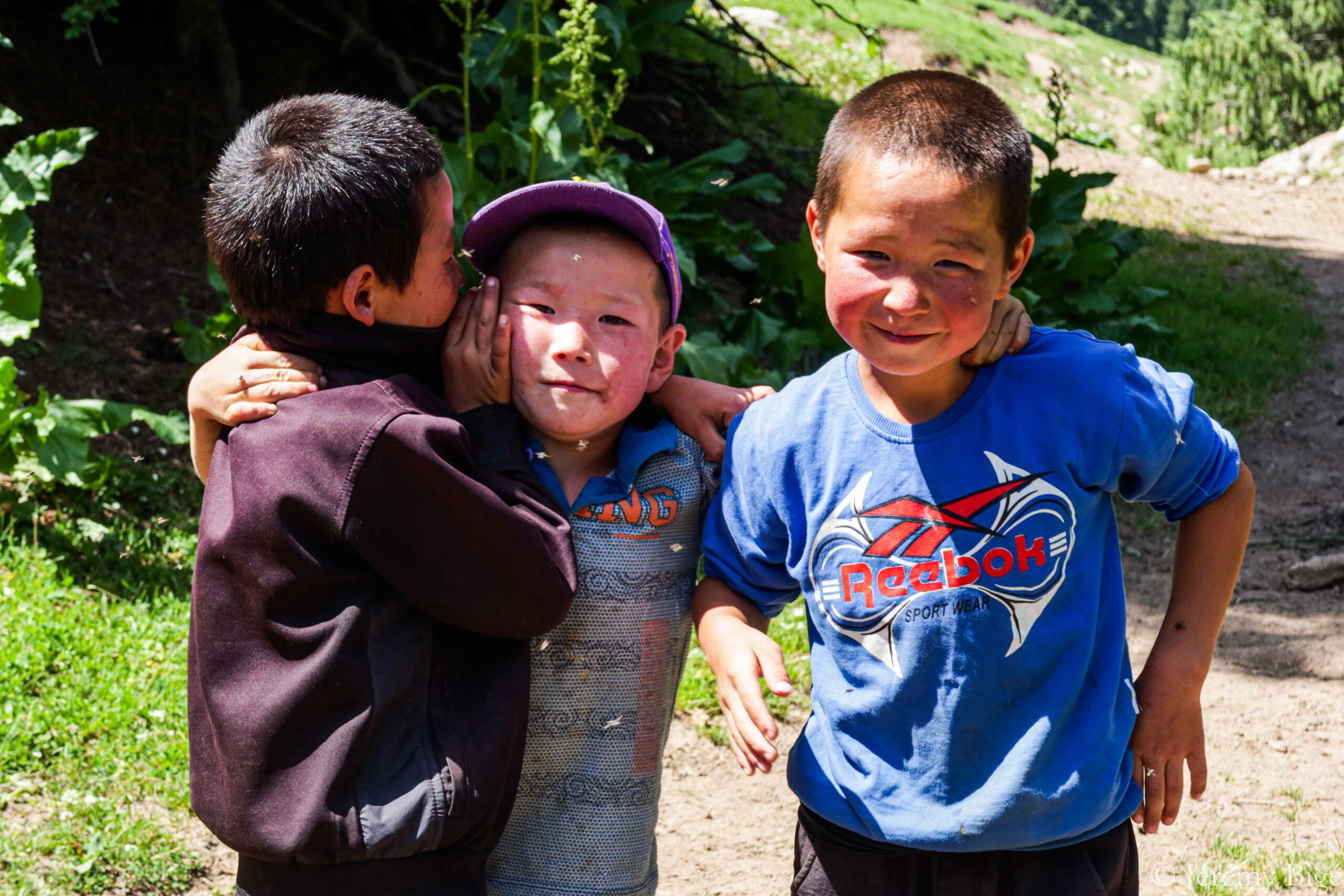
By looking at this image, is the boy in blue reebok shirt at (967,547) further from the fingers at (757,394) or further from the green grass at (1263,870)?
the green grass at (1263,870)

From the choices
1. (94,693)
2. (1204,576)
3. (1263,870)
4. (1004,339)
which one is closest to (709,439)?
(1004,339)

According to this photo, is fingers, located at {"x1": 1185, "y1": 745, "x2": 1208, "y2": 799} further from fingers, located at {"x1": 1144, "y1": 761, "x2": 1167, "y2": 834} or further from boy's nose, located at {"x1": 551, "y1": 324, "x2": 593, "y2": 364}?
boy's nose, located at {"x1": 551, "y1": 324, "x2": 593, "y2": 364}

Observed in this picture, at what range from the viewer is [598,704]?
5.90ft

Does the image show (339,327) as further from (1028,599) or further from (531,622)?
(1028,599)

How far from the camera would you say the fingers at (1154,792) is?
66.2 inches

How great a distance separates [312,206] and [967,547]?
966 millimetres

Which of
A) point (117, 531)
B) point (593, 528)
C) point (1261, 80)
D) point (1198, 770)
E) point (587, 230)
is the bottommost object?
point (1261, 80)

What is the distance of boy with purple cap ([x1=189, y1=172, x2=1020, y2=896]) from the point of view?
176 centimetres

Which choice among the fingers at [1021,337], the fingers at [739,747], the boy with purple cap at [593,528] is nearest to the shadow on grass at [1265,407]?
the fingers at [1021,337]

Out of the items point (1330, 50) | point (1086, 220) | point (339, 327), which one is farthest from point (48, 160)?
point (1330, 50)

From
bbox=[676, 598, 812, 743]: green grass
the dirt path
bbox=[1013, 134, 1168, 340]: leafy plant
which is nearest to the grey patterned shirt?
the dirt path

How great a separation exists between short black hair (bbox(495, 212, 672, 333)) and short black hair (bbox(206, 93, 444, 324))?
0.21m

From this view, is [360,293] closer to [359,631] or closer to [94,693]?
[359,631]

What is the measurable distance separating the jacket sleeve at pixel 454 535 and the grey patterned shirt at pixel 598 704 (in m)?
0.19
